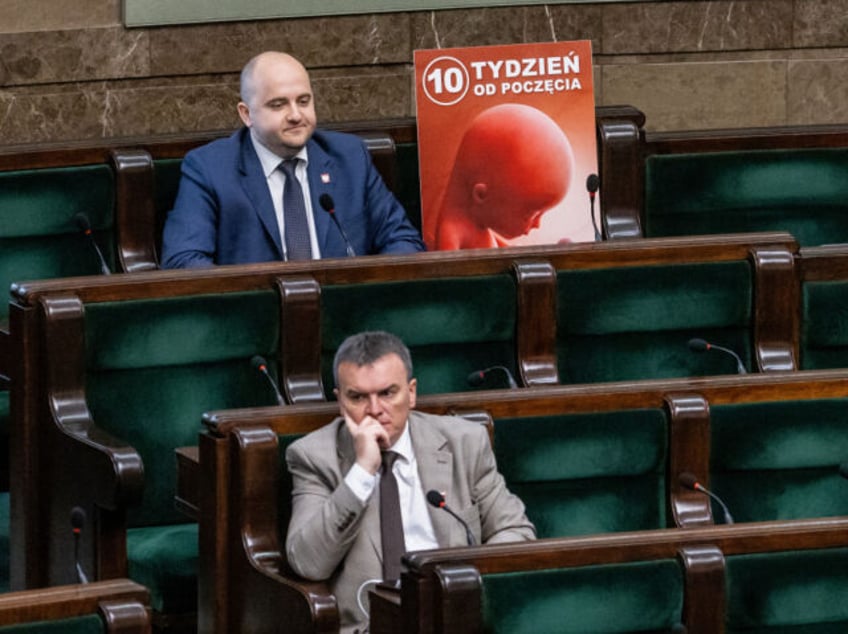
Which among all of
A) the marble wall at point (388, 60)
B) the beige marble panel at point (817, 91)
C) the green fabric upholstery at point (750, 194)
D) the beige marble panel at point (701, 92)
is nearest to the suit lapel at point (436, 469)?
the green fabric upholstery at point (750, 194)

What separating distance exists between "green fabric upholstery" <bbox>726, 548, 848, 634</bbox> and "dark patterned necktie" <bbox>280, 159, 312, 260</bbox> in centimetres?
79

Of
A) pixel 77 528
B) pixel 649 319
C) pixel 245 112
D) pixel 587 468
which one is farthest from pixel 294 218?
pixel 77 528

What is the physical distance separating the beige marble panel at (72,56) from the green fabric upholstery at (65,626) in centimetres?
142

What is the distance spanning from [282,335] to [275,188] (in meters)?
0.32

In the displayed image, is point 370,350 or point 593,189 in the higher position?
point 593,189

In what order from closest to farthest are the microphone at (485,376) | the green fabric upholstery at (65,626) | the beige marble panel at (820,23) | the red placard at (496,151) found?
the green fabric upholstery at (65,626)
the microphone at (485,376)
the red placard at (496,151)
the beige marble panel at (820,23)

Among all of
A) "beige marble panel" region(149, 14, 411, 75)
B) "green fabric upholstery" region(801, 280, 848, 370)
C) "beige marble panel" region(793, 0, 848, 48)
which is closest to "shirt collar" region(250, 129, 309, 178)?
"beige marble panel" region(149, 14, 411, 75)

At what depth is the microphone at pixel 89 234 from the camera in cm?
239

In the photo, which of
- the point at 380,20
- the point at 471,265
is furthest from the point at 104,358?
the point at 380,20

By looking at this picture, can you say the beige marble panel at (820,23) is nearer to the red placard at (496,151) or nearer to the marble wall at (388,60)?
the marble wall at (388,60)

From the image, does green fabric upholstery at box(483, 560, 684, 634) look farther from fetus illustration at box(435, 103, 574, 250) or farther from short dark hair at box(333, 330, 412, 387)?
fetus illustration at box(435, 103, 574, 250)

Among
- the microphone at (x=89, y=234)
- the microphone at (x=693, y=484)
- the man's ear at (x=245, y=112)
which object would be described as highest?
the man's ear at (x=245, y=112)

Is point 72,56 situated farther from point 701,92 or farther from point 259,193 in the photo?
point 701,92

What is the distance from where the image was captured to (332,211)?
7.88 feet
